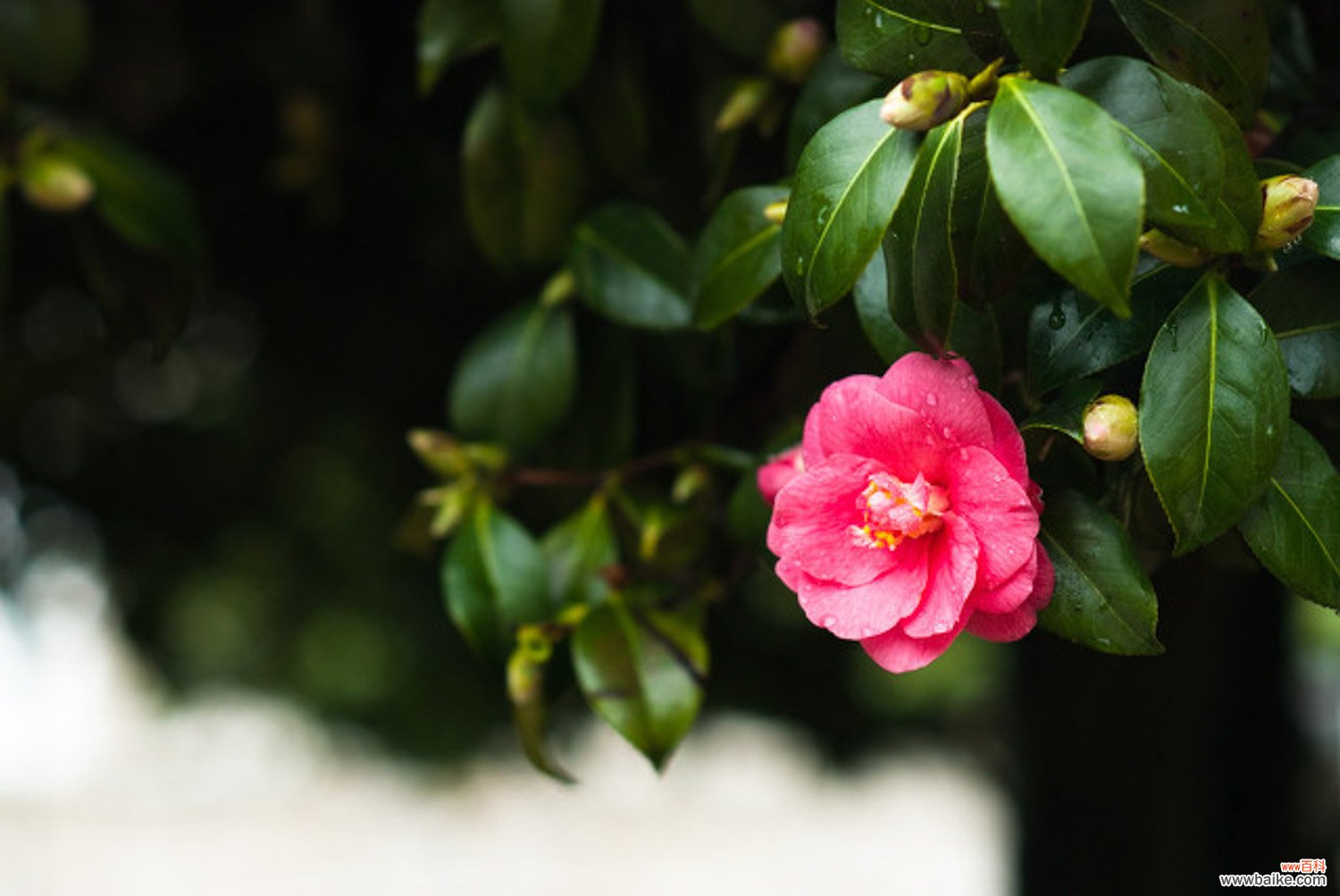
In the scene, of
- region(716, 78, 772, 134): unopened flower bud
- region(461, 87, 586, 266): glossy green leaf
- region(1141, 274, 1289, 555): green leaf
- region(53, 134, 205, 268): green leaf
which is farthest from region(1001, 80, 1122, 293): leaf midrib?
region(53, 134, 205, 268): green leaf

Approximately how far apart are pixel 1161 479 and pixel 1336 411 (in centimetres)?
20

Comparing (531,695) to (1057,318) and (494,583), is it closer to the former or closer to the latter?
(494,583)

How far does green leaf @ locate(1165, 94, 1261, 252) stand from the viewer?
55cm

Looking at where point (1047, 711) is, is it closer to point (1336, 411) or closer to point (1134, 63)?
point (1336, 411)

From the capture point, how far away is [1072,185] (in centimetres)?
51

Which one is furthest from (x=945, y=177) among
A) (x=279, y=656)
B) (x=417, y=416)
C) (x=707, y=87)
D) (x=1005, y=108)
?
(x=279, y=656)

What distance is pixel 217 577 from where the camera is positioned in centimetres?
182

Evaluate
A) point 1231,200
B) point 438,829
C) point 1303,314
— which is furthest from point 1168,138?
point 438,829

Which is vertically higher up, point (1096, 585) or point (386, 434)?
point (1096, 585)

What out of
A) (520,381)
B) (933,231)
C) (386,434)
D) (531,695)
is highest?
(933,231)

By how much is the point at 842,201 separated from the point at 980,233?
64mm

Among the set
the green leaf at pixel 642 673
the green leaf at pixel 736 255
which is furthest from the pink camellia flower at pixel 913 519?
the green leaf at pixel 642 673

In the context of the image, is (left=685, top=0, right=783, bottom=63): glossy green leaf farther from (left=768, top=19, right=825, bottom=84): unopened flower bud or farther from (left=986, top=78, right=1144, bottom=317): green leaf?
(left=986, top=78, right=1144, bottom=317): green leaf

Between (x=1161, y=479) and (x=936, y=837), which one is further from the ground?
(x=1161, y=479)
